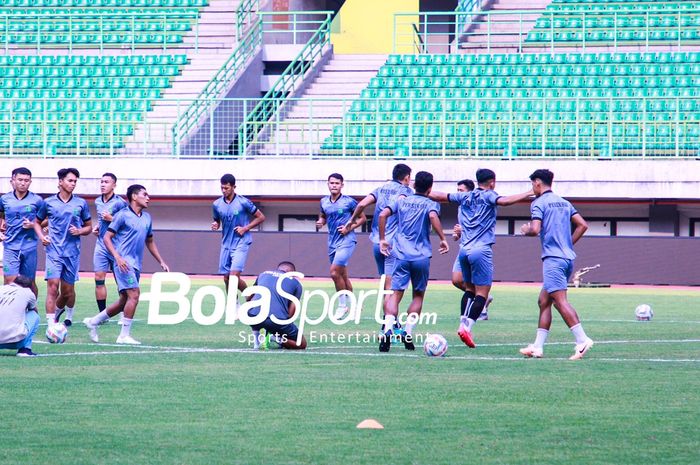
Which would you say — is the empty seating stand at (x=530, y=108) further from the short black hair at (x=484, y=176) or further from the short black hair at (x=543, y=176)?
the short black hair at (x=543, y=176)

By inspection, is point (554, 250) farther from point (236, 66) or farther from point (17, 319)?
point (236, 66)

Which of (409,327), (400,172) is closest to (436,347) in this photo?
(409,327)

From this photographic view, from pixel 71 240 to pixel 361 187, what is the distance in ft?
56.8

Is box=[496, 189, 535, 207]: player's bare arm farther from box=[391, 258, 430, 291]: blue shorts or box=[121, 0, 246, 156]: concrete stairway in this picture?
box=[121, 0, 246, 156]: concrete stairway

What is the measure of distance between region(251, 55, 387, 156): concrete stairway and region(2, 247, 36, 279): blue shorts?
16.6m

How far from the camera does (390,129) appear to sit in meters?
33.9

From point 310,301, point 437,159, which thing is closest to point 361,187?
point 437,159

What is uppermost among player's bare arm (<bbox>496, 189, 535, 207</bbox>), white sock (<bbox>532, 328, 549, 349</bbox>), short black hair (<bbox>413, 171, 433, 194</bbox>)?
short black hair (<bbox>413, 171, 433, 194</bbox>)

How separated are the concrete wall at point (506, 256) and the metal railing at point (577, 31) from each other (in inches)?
294

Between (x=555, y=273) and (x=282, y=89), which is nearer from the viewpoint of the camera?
(x=555, y=273)

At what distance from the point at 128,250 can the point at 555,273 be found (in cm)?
500

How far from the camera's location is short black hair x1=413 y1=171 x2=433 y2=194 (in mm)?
13969

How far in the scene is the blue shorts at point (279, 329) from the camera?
13.8m

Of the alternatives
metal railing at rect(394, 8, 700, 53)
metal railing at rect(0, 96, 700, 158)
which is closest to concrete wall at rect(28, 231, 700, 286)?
metal railing at rect(0, 96, 700, 158)
